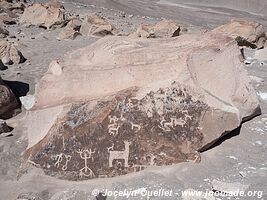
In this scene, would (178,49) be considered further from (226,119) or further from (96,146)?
(96,146)

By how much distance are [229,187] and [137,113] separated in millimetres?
888

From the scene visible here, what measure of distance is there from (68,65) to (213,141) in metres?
1.50

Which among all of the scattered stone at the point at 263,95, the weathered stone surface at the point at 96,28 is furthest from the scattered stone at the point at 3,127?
the weathered stone surface at the point at 96,28

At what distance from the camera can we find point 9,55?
21.7ft

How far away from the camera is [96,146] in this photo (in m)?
3.73

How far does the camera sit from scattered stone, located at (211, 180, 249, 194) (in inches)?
132

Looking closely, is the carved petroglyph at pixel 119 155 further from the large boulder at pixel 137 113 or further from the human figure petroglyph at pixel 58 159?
the human figure petroglyph at pixel 58 159

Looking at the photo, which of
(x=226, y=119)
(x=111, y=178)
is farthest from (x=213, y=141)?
(x=111, y=178)

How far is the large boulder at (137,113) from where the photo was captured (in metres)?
3.72

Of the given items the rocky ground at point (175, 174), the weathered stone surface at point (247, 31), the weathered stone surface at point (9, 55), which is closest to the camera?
the rocky ground at point (175, 174)

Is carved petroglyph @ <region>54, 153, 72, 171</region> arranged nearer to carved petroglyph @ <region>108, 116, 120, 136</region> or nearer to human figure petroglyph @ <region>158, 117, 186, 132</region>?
carved petroglyph @ <region>108, 116, 120, 136</region>

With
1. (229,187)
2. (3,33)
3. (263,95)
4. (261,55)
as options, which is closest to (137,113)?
(229,187)

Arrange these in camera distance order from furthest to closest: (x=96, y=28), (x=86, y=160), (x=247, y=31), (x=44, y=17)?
(x=44, y=17) → (x=96, y=28) → (x=247, y=31) → (x=86, y=160)

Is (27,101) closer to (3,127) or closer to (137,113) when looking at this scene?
(3,127)
